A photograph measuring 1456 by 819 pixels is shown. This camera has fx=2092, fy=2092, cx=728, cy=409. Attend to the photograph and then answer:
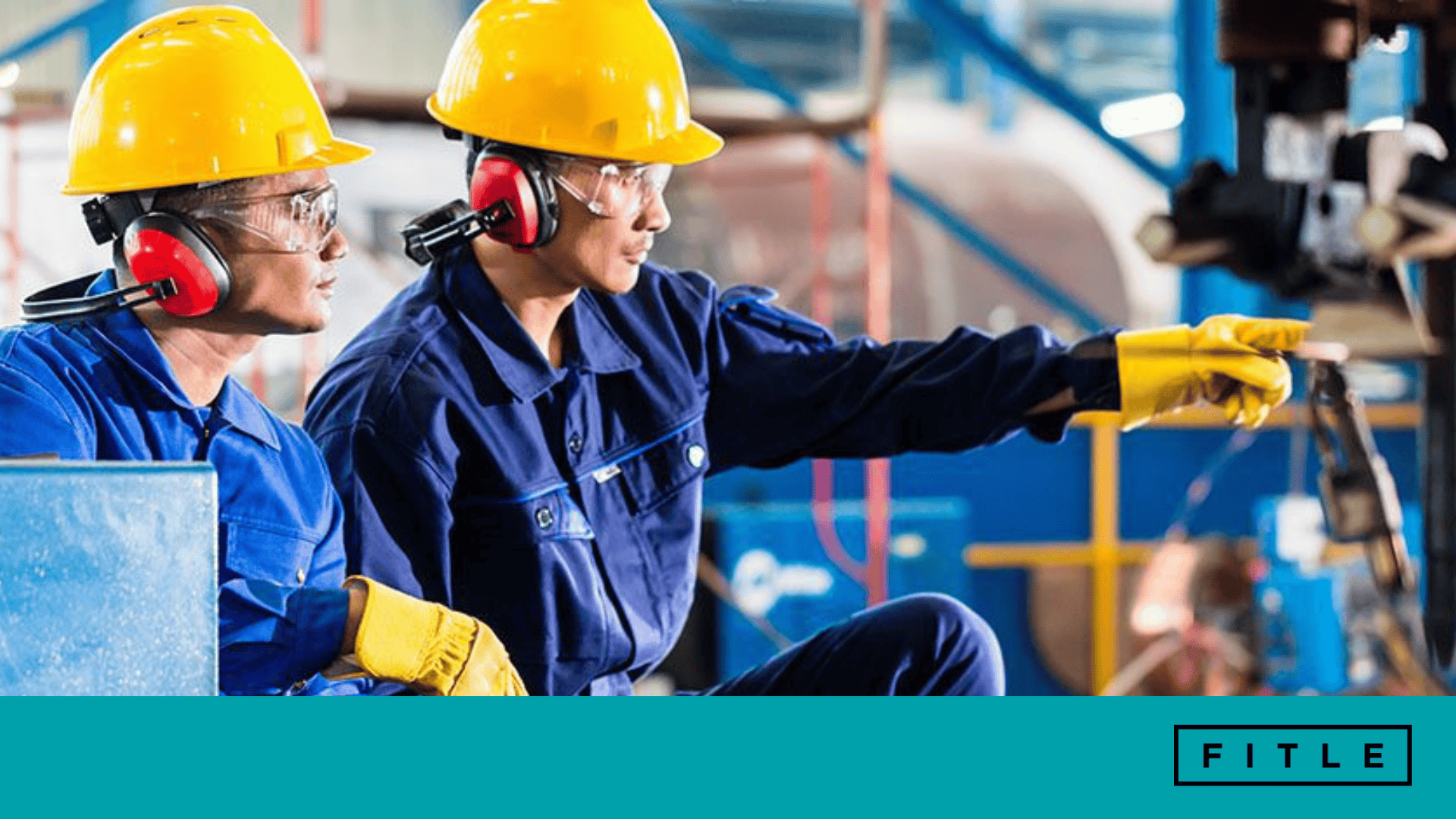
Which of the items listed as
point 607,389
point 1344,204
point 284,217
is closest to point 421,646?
point 284,217

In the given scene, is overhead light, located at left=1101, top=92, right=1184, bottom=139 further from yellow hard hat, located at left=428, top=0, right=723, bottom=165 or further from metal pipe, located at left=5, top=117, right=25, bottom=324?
yellow hard hat, located at left=428, top=0, right=723, bottom=165

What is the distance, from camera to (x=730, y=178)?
311 inches

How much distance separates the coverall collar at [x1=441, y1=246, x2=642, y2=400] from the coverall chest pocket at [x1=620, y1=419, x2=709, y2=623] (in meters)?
0.13

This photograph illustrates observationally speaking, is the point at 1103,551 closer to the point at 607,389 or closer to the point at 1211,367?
the point at 1211,367

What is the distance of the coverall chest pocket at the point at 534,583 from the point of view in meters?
2.44

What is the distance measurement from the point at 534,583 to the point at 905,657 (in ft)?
1.55

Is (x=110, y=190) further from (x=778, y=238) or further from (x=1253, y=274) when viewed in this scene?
(x=778, y=238)

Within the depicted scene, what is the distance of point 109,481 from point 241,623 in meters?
0.53

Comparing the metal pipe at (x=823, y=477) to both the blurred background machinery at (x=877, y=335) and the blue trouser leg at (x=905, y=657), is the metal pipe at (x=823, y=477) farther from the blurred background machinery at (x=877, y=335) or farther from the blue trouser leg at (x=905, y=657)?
the blue trouser leg at (x=905, y=657)

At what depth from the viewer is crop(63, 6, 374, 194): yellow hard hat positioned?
7.01 feet

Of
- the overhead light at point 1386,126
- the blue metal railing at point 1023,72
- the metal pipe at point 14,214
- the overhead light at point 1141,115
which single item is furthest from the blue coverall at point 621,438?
the overhead light at point 1141,115

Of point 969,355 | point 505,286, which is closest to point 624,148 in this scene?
point 505,286

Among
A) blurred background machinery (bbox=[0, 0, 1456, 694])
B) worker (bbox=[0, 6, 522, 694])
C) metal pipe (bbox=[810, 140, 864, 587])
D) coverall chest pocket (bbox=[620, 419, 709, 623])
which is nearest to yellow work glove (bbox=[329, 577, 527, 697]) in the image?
worker (bbox=[0, 6, 522, 694])
